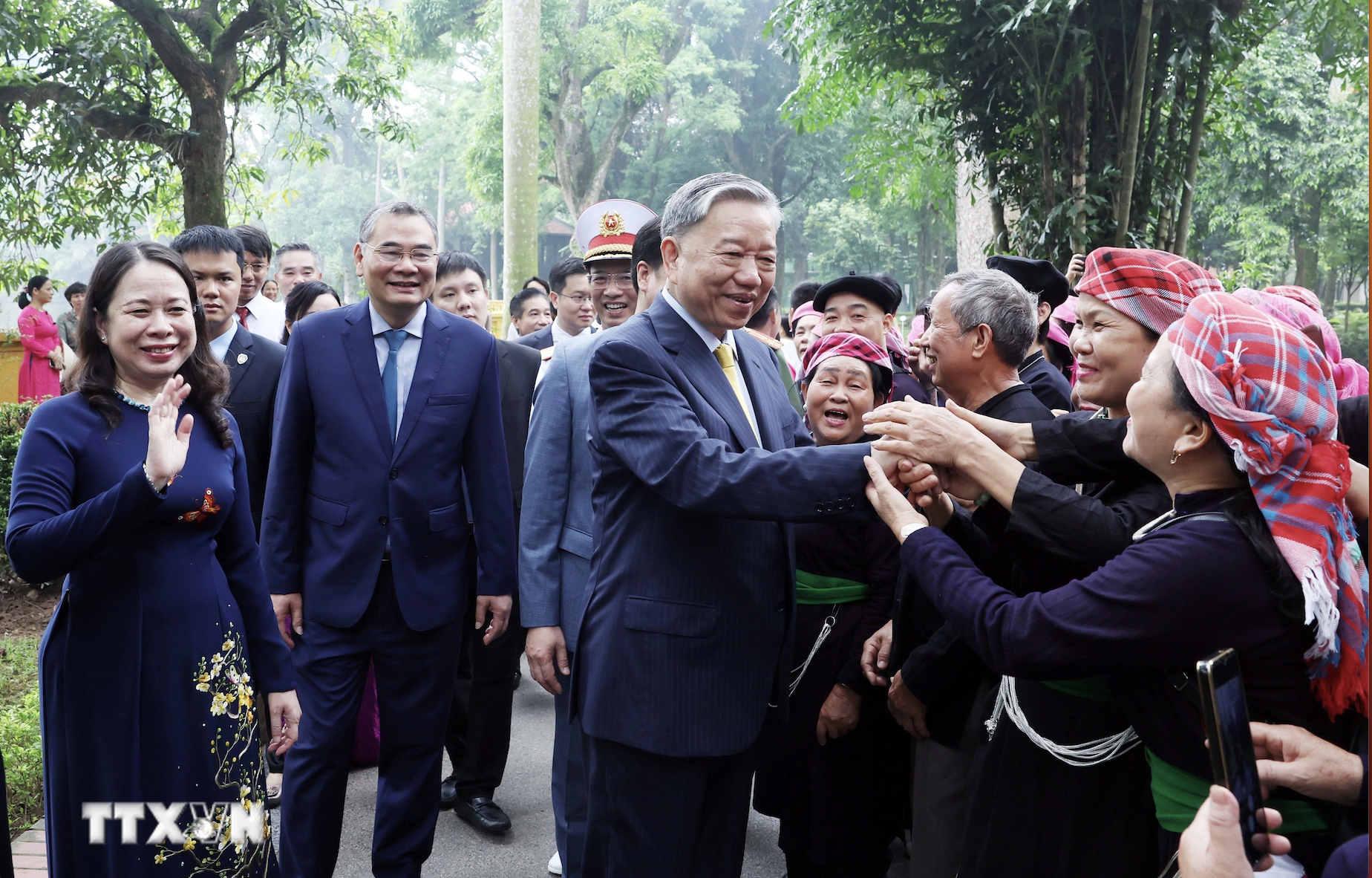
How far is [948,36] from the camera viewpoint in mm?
6703

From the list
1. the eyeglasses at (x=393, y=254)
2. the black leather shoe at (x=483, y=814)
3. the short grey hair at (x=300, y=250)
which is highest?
the short grey hair at (x=300, y=250)

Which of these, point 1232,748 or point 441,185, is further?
point 441,185

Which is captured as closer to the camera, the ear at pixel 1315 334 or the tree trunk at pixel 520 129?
the ear at pixel 1315 334

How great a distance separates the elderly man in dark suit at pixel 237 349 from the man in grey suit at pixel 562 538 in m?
1.27

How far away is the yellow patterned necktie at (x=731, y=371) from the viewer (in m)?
2.66

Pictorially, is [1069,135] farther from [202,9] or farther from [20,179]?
[20,179]

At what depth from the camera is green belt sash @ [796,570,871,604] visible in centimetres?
319

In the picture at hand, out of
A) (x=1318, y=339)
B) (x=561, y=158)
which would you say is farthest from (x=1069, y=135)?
(x=561, y=158)

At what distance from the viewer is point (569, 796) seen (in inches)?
136

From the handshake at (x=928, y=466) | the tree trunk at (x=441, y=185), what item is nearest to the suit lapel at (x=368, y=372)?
the handshake at (x=928, y=466)

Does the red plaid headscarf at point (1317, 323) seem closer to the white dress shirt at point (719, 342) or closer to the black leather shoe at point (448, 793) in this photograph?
the white dress shirt at point (719, 342)

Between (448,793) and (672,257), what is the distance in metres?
2.83

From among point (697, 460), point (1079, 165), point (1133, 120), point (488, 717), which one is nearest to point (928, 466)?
point (697, 460)

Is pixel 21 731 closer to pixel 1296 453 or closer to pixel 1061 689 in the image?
pixel 1061 689
